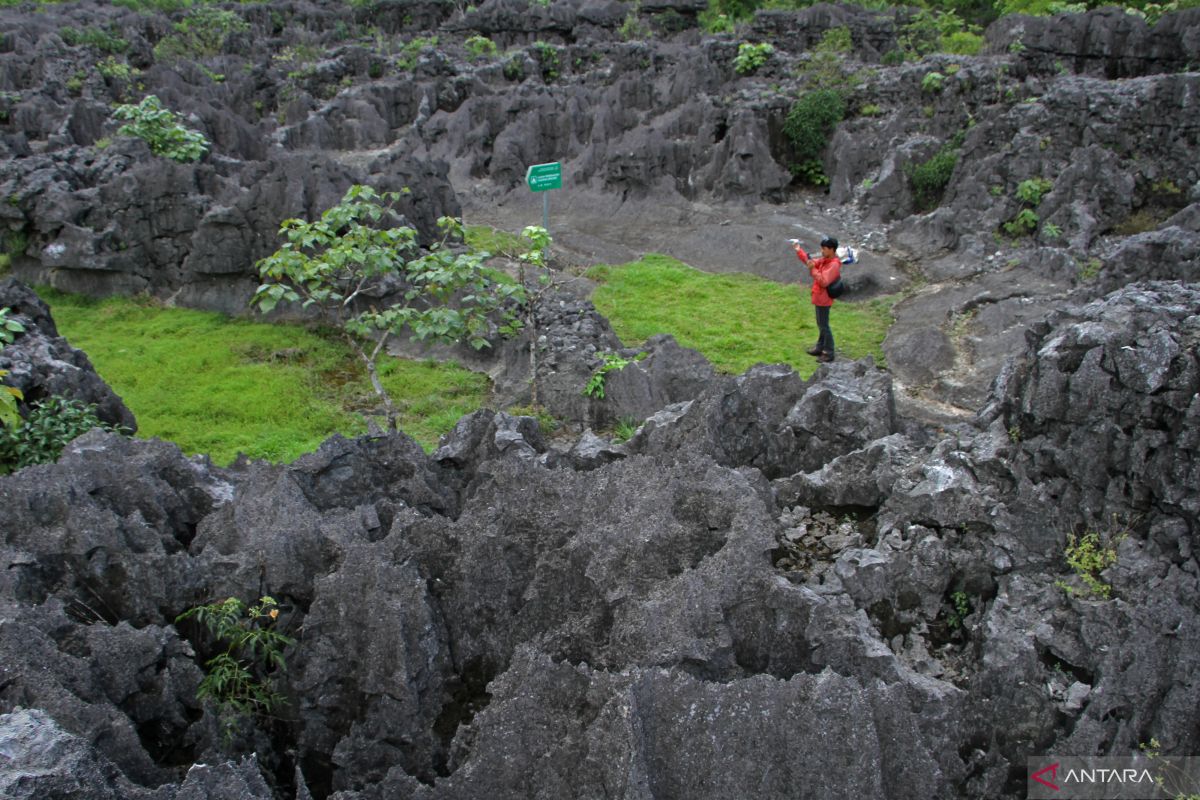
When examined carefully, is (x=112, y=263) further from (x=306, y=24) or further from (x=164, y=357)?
(x=306, y=24)

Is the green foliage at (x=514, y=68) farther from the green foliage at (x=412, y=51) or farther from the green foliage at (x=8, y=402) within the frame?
the green foliage at (x=8, y=402)

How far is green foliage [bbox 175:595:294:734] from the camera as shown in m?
5.72

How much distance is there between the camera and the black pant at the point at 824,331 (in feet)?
49.6

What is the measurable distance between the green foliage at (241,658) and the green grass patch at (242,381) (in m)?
5.99

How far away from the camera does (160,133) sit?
63.8 ft

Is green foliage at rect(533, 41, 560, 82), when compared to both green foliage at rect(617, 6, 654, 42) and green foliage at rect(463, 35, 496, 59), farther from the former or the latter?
green foliage at rect(617, 6, 654, 42)

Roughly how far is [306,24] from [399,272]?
37.5 metres

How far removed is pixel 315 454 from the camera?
8.20 m

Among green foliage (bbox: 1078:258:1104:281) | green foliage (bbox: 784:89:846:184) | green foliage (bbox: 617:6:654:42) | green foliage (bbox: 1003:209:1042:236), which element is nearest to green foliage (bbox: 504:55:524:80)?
green foliage (bbox: 617:6:654:42)

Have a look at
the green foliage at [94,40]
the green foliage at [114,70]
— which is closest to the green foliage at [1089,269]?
the green foliage at [114,70]

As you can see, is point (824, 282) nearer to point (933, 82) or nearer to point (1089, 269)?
point (1089, 269)

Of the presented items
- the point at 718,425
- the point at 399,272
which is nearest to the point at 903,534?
the point at 718,425

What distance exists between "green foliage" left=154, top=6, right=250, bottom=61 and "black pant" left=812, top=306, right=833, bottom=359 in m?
34.0

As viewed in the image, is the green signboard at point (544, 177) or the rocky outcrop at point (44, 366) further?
the green signboard at point (544, 177)
